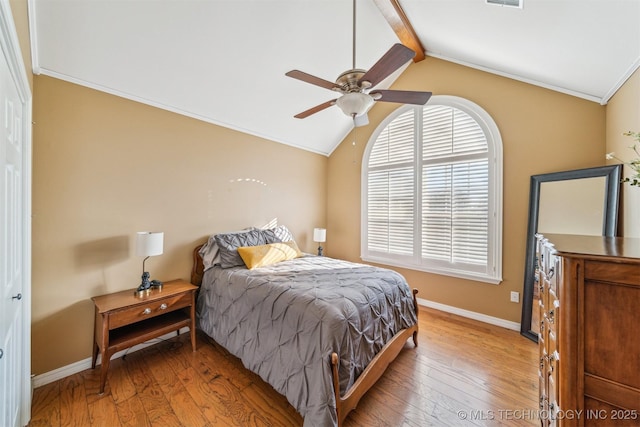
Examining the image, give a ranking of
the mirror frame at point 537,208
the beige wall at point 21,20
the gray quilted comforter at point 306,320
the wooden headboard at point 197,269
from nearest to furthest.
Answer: the beige wall at point 21,20 → the gray quilted comforter at point 306,320 → the mirror frame at point 537,208 → the wooden headboard at point 197,269

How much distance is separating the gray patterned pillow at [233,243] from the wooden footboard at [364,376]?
67.5 inches

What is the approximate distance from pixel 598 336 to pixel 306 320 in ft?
4.55

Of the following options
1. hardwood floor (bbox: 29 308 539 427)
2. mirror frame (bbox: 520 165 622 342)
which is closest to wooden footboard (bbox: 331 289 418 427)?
hardwood floor (bbox: 29 308 539 427)

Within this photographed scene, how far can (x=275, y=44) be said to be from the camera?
2596 millimetres

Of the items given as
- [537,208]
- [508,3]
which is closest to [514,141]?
[537,208]

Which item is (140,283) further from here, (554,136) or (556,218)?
(554,136)

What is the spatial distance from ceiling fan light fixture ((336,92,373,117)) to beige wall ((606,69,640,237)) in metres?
1.94

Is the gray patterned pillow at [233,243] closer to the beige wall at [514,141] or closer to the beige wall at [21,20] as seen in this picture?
the beige wall at [21,20]

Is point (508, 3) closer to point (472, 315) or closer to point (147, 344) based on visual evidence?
point (472, 315)

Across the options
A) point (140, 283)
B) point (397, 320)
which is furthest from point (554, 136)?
point (140, 283)

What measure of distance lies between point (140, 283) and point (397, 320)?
2.55 meters

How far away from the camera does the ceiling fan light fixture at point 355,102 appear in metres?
1.79

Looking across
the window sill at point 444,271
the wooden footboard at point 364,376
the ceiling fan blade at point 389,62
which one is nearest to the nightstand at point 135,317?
the wooden footboard at point 364,376

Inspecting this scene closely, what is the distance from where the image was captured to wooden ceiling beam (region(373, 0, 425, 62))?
8.32ft
